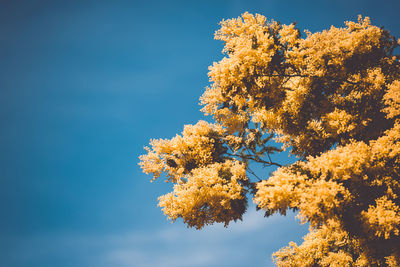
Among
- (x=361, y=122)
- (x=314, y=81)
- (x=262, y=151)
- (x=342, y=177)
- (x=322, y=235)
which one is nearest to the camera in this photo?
(x=342, y=177)

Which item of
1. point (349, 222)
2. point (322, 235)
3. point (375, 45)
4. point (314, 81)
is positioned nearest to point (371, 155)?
point (349, 222)

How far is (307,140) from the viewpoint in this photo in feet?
31.5

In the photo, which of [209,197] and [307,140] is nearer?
[209,197]

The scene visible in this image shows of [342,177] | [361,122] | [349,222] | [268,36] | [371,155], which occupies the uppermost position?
[268,36]

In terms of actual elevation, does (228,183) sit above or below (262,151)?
below

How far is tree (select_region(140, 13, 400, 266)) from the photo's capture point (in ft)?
21.2

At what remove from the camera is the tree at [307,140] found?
6.47 m

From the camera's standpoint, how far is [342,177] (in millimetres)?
6398

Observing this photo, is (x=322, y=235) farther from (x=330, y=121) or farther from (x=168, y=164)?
(x=168, y=164)

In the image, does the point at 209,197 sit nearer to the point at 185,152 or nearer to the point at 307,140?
the point at 185,152

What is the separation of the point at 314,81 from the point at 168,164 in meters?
6.47

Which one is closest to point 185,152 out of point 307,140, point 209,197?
point 209,197

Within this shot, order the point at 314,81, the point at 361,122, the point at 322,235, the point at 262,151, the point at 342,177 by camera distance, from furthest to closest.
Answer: the point at 262,151
the point at 322,235
the point at 314,81
the point at 361,122
the point at 342,177

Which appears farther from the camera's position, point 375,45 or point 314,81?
point 314,81
